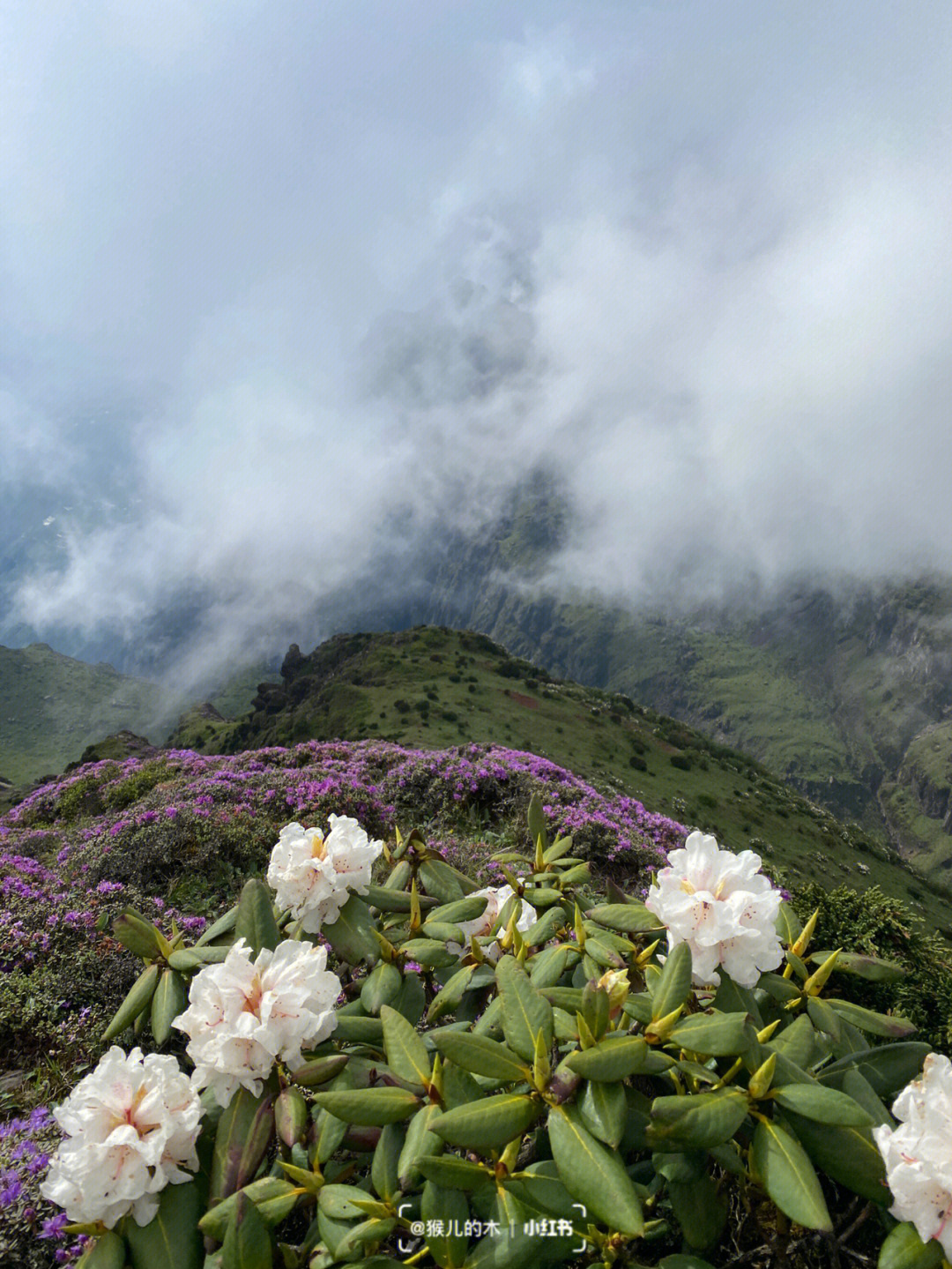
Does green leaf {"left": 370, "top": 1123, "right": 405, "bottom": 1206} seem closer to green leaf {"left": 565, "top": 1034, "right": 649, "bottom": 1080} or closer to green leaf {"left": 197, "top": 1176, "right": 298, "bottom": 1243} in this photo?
green leaf {"left": 197, "top": 1176, "right": 298, "bottom": 1243}

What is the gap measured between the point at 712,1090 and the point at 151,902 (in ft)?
17.8

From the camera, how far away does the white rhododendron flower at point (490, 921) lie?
8.74ft

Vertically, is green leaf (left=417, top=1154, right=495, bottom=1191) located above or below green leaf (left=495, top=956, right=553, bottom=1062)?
below

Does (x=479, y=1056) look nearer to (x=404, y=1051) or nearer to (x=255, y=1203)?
(x=404, y=1051)

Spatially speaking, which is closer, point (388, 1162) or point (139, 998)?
point (388, 1162)

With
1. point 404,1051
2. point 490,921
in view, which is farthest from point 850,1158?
point 490,921

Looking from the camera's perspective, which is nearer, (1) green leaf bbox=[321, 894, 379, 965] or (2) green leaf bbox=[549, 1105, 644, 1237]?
(2) green leaf bbox=[549, 1105, 644, 1237]

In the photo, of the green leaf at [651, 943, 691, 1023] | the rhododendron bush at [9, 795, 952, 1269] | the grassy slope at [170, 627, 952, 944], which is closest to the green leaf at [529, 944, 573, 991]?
the rhododendron bush at [9, 795, 952, 1269]

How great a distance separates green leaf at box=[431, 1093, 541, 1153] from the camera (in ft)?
4.75

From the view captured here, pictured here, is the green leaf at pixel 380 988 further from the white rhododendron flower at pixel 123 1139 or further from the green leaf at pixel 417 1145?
the white rhododendron flower at pixel 123 1139

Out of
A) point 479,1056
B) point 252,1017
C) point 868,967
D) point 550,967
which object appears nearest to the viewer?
point 479,1056

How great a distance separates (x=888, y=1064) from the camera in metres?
1.82

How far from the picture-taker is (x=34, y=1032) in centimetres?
395

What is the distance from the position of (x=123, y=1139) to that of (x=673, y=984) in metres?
1.53
